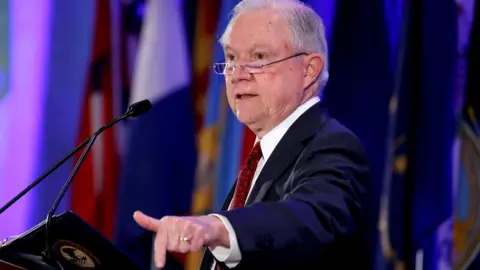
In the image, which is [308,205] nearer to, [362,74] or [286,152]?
[286,152]

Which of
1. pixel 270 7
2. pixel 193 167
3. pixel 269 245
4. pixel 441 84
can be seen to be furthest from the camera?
pixel 193 167

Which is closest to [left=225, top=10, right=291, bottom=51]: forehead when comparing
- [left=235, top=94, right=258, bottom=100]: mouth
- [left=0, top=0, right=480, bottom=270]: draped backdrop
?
[left=235, top=94, right=258, bottom=100]: mouth

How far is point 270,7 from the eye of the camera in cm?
171

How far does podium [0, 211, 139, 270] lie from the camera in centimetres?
141

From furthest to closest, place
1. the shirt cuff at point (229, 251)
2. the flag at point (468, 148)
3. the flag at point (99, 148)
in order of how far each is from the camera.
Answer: the flag at point (99, 148)
the flag at point (468, 148)
the shirt cuff at point (229, 251)

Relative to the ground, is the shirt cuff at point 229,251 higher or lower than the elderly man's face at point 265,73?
lower

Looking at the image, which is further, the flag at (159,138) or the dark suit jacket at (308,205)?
the flag at (159,138)

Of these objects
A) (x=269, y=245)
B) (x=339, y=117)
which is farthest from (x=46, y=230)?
(x=339, y=117)

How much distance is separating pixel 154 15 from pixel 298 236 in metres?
2.10

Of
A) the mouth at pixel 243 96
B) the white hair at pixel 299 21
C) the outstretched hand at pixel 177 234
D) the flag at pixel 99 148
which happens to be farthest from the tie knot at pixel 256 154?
the flag at pixel 99 148

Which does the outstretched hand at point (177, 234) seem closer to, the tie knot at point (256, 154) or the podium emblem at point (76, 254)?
the podium emblem at point (76, 254)

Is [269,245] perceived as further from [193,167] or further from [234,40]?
[193,167]

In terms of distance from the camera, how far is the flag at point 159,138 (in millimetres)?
3078

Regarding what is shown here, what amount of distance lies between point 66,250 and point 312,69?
695 millimetres
